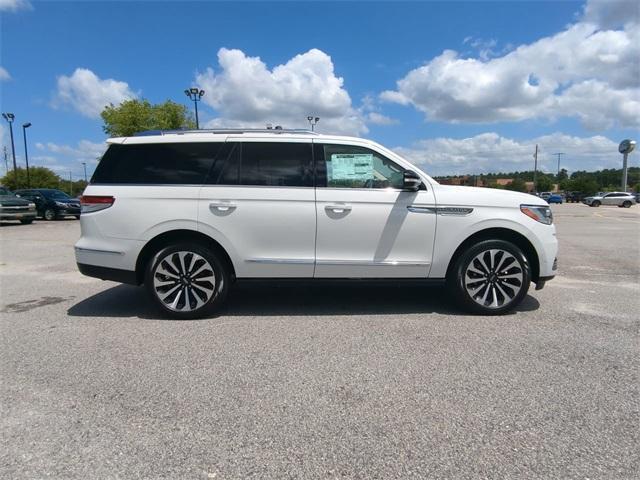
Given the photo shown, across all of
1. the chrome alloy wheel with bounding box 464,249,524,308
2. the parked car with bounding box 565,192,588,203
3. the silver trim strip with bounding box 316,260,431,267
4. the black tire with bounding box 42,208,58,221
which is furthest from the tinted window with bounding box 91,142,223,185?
the parked car with bounding box 565,192,588,203

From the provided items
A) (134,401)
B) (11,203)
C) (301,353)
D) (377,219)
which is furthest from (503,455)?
(11,203)

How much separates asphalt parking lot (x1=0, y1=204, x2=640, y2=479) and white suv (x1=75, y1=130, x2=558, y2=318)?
483 millimetres

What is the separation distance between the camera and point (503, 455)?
2.42 metres

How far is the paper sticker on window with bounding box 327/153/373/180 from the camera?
4.81 m

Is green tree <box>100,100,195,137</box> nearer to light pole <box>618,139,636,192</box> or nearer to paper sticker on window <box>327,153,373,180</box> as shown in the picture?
paper sticker on window <box>327,153,373,180</box>

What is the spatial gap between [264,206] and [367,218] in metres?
1.12

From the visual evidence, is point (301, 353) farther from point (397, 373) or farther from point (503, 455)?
point (503, 455)

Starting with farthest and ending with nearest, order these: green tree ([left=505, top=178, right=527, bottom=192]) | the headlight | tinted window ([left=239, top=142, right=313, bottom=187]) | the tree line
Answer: the tree line
green tree ([left=505, top=178, right=527, bottom=192])
the headlight
tinted window ([left=239, top=142, right=313, bottom=187])

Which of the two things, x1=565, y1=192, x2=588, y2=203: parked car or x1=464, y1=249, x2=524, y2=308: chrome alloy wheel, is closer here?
x1=464, y1=249, x2=524, y2=308: chrome alloy wheel

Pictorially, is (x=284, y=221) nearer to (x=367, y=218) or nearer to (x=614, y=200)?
(x=367, y=218)

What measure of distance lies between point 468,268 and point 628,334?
1.66m

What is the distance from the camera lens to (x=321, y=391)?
315 cm

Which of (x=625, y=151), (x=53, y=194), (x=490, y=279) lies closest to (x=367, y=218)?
(x=490, y=279)

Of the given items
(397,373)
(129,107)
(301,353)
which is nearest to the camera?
(397,373)
